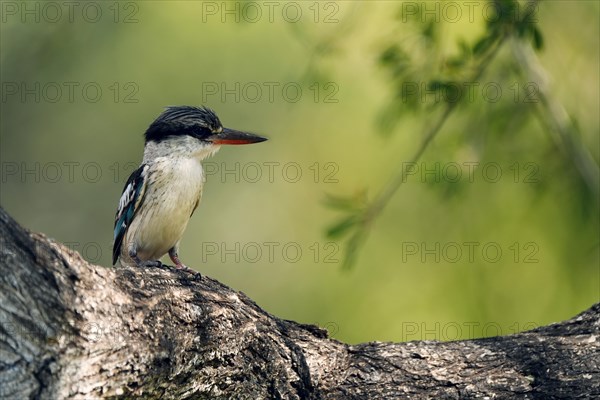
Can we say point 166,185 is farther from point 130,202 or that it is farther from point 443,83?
point 443,83

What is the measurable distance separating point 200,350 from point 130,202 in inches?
82.2

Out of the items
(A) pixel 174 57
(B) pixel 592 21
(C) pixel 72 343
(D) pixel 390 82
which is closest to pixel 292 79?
(D) pixel 390 82

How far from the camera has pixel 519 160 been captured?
5.69m

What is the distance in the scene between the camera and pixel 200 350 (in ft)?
9.95

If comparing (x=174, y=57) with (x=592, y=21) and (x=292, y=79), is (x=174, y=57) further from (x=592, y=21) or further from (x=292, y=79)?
(x=592, y=21)

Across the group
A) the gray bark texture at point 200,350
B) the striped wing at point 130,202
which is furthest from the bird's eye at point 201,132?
the gray bark texture at point 200,350

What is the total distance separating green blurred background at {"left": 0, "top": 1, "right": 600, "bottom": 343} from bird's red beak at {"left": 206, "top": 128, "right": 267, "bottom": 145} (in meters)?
0.45

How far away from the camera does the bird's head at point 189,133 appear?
16.8ft

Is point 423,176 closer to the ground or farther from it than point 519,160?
closer to the ground

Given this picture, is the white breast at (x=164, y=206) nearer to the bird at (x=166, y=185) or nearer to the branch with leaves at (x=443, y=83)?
the bird at (x=166, y=185)

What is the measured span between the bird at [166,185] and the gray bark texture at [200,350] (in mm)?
1530

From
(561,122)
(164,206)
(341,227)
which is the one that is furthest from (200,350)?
(561,122)

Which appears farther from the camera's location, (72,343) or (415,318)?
(415,318)

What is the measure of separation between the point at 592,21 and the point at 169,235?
309 centimetres
